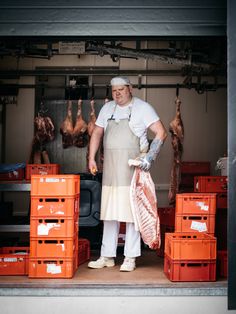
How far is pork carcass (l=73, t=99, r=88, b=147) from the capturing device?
894cm

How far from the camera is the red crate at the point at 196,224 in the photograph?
5.81 metres

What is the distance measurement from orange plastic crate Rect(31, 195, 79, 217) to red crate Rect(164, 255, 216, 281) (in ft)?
3.70

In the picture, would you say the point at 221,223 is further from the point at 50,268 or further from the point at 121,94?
the point at 50,268

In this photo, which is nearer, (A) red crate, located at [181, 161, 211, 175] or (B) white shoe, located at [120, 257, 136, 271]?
(B) white shoe, located at [120, 257, 136, 271]

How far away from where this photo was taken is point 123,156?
6008 millimetres

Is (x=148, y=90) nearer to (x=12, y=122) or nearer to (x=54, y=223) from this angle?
(x=12, y=122)

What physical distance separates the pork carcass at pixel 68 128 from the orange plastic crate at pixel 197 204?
3.62 meters

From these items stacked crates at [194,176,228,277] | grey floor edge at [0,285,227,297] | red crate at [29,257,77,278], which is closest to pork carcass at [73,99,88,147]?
stacked crates at [194,176,228,277]

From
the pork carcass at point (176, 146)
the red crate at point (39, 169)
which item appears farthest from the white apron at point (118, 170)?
the pork carcass at point (176, 146)

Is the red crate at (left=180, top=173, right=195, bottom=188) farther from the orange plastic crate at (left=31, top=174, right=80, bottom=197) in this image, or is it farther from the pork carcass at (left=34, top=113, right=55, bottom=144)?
the orange plastic crate at (left=31, top=174, right=80, bottom=197)

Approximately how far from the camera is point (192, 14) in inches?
206

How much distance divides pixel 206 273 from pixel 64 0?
9.85 feet

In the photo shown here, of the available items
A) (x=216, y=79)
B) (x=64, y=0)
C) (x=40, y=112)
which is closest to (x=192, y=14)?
(x=64, y=0)

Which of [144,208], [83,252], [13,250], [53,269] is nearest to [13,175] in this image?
[13,250]
